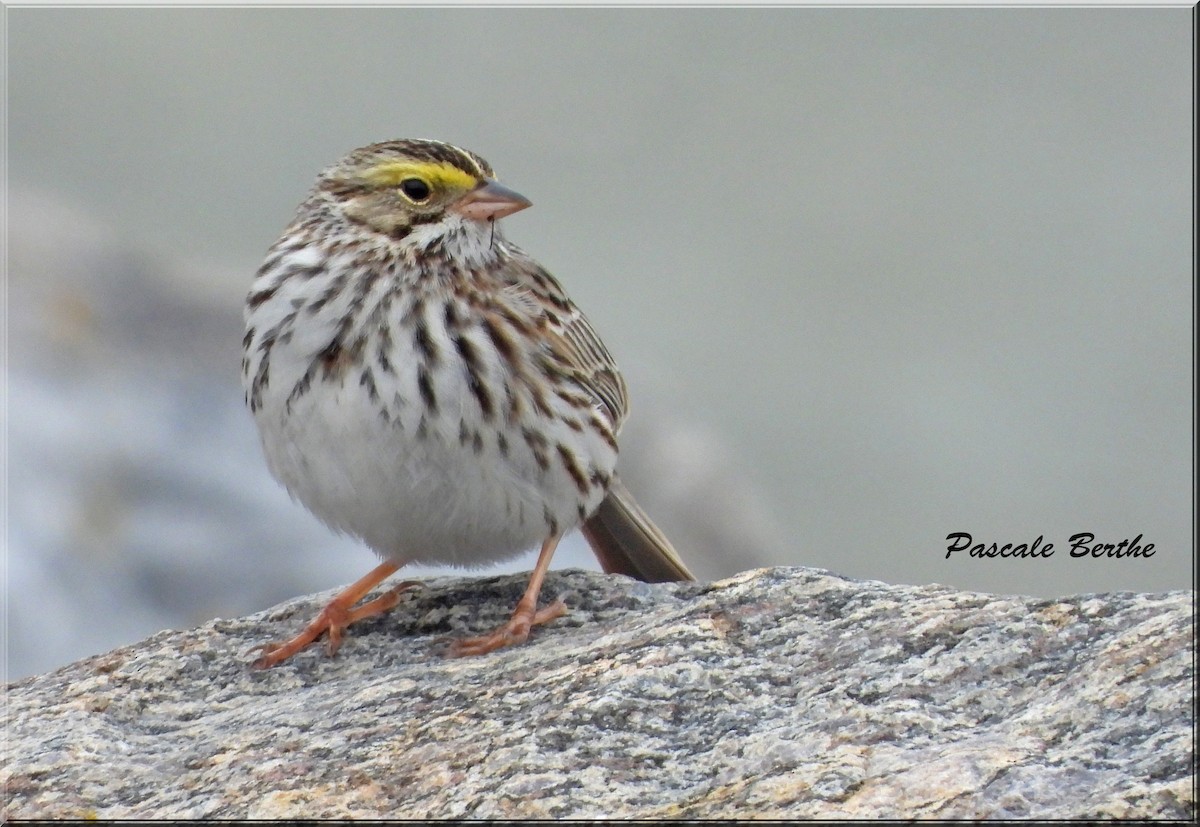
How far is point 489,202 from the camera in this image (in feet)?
18.1

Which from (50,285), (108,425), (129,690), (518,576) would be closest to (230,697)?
(129,690)

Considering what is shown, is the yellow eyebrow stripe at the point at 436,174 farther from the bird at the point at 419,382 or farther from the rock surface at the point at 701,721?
the rock surface at the point at 701,721

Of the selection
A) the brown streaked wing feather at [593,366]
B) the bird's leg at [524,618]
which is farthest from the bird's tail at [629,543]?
the bird's leg at [524,618]

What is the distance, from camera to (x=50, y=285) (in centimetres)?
960

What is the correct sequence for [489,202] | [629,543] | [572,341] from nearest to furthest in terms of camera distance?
1. [489,202]
2. [572,341]
3. [629,543]

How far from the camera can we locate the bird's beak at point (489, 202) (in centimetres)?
549

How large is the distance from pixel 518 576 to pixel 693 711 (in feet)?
6.65

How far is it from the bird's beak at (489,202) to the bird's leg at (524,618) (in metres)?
1.19

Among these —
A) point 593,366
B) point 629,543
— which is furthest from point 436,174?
point 629,543

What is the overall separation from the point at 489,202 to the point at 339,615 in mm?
1546

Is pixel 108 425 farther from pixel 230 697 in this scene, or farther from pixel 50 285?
pixel 230 697

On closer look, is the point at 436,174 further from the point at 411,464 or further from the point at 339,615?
the point at 339,615

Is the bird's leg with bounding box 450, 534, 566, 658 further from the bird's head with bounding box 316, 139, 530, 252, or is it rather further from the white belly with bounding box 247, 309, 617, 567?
the bird's head with bounding box 316, 139, 530, 252

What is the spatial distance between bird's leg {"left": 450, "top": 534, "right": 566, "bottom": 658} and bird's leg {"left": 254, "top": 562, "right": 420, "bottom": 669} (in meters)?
0.46
